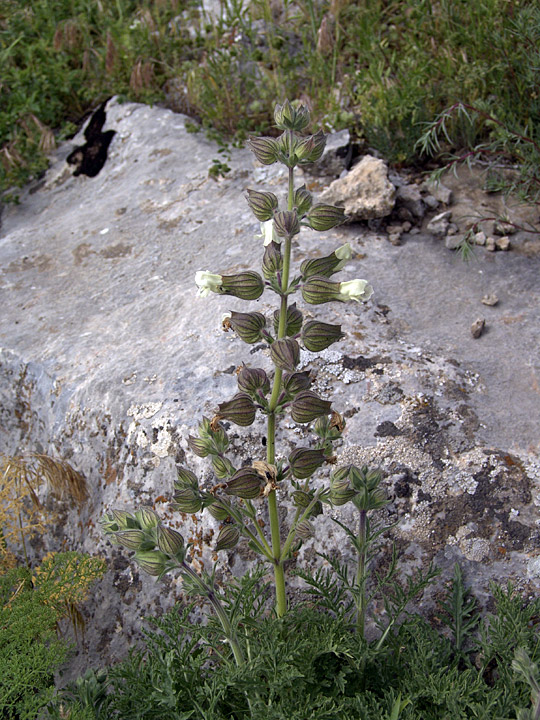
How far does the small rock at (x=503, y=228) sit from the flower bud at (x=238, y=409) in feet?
6.75

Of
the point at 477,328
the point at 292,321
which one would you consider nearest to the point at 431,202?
the point at 477,328

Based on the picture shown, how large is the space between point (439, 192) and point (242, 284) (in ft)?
6.89

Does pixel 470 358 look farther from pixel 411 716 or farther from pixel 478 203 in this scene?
pixel 411 716

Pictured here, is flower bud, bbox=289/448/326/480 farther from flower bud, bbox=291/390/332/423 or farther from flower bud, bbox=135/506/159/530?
flower bud, bbox=135/506/159/530

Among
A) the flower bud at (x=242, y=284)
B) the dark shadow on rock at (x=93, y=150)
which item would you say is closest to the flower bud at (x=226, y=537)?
the flower bud at (x=242, y=284)

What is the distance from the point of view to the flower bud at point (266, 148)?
164 cm

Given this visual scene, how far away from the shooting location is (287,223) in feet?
5.10

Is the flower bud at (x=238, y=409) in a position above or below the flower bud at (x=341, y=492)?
above

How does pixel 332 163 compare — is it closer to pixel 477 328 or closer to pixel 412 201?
pixel 412 201

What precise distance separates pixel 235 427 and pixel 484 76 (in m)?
2.53

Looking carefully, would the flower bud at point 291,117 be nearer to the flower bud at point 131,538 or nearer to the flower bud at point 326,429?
the flower bud at point 326,429

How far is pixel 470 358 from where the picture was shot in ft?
8.46

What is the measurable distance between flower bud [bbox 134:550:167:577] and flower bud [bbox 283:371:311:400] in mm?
503

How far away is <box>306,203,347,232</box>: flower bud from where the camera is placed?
1646mm
